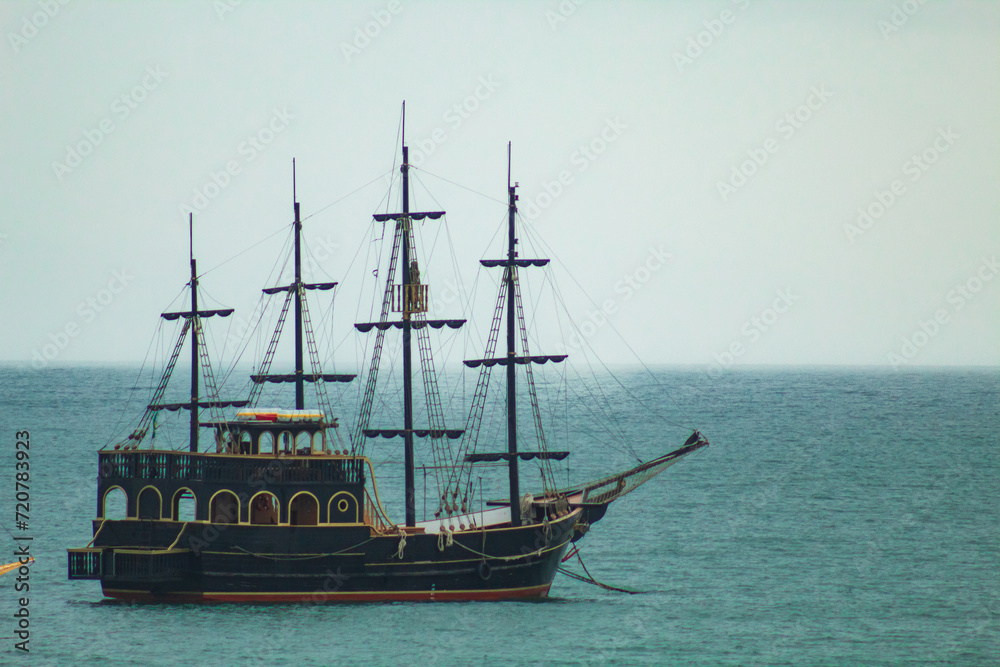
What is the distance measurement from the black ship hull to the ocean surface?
60 centimetres

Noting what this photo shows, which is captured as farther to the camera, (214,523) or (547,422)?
(547,422)

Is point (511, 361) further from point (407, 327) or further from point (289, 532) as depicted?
point (289, 532)

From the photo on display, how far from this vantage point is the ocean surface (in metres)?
37.5

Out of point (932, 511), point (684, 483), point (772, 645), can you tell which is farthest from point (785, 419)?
point (772, 645)

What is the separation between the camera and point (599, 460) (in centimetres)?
9344

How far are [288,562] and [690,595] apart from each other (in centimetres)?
1554

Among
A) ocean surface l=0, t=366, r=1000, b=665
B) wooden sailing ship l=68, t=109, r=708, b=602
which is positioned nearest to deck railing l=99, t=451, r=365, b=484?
wooden sailing ship l=68, t=109, r=708, b=602

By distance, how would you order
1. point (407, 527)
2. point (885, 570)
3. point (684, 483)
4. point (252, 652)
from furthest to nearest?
point (684, 483)
point (885, 570)
point (407, 527)
point (252, 652)

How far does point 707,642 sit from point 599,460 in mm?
54134

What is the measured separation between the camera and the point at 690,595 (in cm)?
4644

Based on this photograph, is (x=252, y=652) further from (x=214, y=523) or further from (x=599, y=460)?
(x=599, y=460)

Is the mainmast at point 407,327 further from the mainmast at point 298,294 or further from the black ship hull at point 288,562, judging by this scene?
the mainmast at point 298,294

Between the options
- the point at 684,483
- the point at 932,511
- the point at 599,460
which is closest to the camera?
the point at 932,511

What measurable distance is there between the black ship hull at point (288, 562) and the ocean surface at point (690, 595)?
0.60 metres
